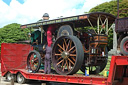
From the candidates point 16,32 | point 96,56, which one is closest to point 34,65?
point 96,56

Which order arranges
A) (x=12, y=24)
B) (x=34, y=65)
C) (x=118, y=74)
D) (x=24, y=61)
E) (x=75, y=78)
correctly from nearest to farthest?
1. (x=118, y=74)
2. (x=75, y=78)
3. (x=34, y=65)
4. (x=24, y=61)
5. (x=12, y=24)

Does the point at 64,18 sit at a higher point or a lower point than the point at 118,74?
higher

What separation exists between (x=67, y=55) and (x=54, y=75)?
1.05 meters

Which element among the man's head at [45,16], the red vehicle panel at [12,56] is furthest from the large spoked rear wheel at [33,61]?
the man's head at [45,16]

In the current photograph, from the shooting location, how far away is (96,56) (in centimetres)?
915

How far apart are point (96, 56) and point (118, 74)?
1852 mm

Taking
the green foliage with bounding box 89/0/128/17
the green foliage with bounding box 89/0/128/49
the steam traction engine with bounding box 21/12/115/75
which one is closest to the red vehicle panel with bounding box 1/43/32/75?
the steam traction engine with bounding box 21/12/115/75

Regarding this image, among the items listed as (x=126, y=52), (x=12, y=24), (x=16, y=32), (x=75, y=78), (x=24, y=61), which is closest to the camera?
(x=75, y=78)

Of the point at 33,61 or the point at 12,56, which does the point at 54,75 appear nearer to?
the point at 33,61

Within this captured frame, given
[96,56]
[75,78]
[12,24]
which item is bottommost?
[75,78]

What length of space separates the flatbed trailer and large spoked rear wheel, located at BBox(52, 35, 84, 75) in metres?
0.48

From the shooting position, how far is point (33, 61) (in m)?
11.0

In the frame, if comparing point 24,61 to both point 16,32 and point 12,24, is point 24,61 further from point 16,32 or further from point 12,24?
point 12,24

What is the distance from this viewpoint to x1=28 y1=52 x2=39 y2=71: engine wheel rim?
10.9m
